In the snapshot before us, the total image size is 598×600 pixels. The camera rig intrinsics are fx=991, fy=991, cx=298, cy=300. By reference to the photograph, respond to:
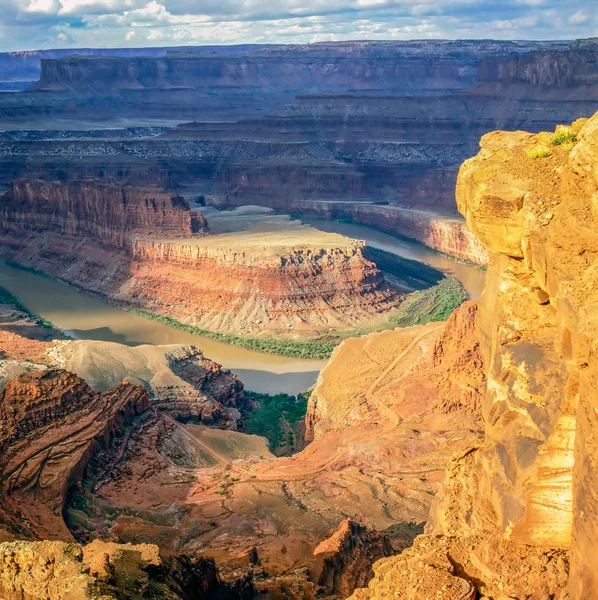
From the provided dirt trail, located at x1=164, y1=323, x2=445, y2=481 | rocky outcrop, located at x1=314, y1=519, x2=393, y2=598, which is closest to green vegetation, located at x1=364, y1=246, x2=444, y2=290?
dirt trail, located at x1=164, y1=323, x2=445, y2=481

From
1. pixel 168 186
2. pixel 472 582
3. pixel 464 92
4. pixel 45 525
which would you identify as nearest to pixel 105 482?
pixel 45 525

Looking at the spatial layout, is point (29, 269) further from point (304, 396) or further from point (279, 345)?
point (304, 396)

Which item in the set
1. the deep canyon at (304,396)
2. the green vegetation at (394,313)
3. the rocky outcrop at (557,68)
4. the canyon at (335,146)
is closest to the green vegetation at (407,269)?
the green vegetation at (394,313)

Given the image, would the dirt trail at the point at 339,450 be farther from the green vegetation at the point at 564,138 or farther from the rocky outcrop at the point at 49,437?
the green vegetation at the point at 564,138

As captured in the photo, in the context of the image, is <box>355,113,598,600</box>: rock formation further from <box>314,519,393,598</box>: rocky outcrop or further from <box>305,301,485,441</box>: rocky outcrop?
<box>305,301,485,441</box>: rocky outcrop

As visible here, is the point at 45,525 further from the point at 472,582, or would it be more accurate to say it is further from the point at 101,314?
the point at 101,314

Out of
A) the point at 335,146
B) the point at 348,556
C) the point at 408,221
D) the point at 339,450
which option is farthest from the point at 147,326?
the point at 335,146
